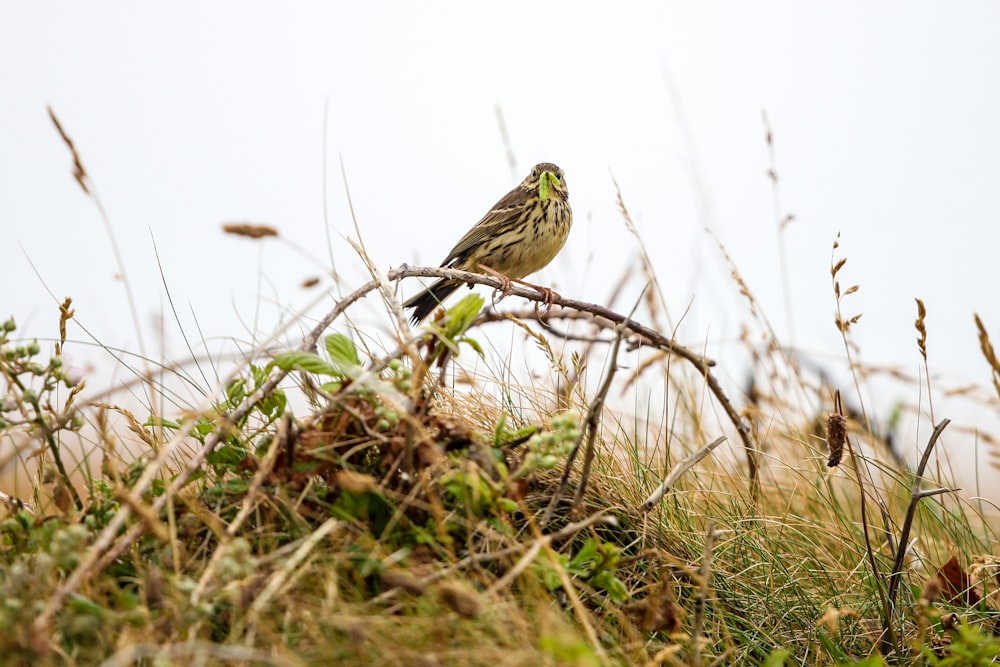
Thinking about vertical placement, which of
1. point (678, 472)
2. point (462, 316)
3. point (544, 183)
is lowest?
point (678, 472)

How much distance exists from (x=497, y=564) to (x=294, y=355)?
0.64 m

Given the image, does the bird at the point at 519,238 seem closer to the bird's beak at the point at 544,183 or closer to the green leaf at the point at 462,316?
the bird's beak at the point at 544,183

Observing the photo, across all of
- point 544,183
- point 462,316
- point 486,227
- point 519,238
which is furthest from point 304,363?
point 486,227

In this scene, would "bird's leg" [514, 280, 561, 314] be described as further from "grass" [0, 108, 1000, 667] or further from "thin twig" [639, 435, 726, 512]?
"thin twig" [639, 435, 726, 512]

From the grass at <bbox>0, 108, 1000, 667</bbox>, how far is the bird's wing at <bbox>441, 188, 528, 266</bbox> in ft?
9.21

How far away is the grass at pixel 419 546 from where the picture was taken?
177cm

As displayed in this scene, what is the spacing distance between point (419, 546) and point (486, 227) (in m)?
3.98

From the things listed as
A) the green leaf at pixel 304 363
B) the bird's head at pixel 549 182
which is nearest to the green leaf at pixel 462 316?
the green leaf at pixel 304 363

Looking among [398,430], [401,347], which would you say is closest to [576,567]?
[398,430]

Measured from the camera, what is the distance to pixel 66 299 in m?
2.46

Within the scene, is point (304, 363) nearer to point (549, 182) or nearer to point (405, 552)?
point (405, 552)

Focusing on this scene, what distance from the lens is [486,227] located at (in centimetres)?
588

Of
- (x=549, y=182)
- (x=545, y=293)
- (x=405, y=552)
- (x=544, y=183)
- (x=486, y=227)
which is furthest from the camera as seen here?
(x=486, y=227)

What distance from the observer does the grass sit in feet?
5.80
